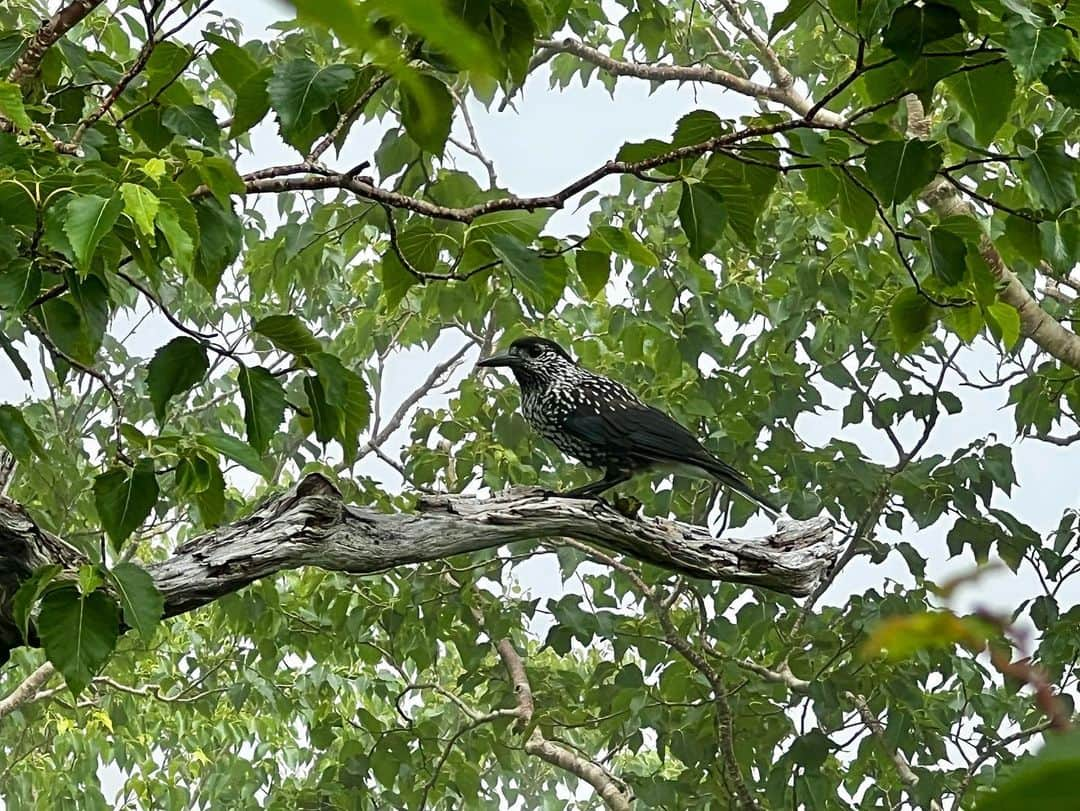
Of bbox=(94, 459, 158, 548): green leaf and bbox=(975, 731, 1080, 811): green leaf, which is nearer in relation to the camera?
bbox=(975, 731, 1080, 811): green leaf

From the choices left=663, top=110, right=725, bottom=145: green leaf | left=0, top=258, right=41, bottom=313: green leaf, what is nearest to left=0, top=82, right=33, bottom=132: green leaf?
left=0, top=258, right=41, bottom=313: green leaf

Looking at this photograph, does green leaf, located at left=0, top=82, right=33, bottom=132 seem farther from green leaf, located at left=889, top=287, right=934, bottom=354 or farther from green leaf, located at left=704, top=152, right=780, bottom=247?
green leaf, located at left=889, top=287, right=934, bottom=354

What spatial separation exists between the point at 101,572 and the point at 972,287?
0.93 meters

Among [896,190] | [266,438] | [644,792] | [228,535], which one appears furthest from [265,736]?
[896,190]

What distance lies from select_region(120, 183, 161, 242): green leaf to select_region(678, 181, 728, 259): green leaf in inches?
21.5

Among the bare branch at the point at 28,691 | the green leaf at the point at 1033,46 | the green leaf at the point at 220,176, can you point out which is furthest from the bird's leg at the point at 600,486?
the bare branch at the point at 28,691

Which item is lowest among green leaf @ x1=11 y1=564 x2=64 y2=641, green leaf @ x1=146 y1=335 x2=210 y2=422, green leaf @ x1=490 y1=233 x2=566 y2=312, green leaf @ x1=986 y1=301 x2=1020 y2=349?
green leaf @ x1=11 y1=564 x2=64 y2=641

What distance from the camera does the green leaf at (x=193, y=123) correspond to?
54.7 inches

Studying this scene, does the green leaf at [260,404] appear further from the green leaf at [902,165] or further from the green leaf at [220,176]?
the green leaf at [902,165]

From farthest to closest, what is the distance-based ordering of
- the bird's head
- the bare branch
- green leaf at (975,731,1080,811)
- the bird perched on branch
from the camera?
the bare branch → the bird's head → the bird perched on branch → green leaf at (975,731,1080,811)

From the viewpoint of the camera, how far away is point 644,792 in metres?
2.92

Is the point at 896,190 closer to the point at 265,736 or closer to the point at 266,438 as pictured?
the point at 266,438

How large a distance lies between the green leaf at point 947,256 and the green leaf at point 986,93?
0.13 m

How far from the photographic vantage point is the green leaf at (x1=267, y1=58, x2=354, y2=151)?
1.14 metres
